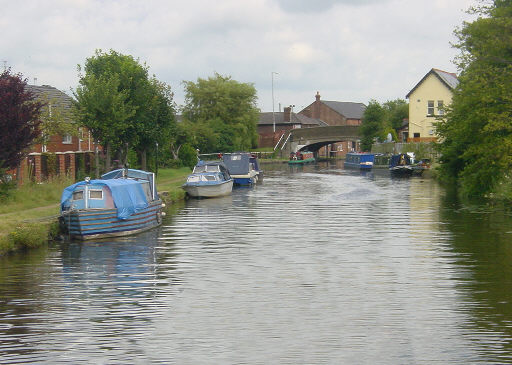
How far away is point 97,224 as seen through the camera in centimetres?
2573

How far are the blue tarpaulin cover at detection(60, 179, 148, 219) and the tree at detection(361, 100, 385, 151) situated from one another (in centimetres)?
7442

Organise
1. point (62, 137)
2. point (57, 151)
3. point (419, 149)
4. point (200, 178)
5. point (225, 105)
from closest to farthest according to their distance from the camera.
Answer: point (200, 178)
point (57, 151)
point (62, 137)
point (419, 149)
point (225, 105)

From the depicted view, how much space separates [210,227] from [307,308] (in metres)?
15.3

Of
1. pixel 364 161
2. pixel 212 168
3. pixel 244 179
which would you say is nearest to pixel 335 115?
pixel 364 161

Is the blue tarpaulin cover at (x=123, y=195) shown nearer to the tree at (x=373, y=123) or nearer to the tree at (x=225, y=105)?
the tree at (x=225, y=105)

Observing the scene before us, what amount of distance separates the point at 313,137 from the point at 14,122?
8748 cm

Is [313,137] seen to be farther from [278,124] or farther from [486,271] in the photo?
[486,271]

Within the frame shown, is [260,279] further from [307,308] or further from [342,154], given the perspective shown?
[342,154]

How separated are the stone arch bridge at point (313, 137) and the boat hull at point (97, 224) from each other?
271 feet

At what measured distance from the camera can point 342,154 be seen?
142000mm

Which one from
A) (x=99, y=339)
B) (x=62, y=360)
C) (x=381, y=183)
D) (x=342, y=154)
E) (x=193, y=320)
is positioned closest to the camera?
(x=62, y=360)

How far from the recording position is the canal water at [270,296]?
1252 centimetres

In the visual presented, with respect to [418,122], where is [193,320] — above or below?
below

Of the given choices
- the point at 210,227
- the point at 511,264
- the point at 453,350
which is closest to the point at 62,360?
the point at 453,350
